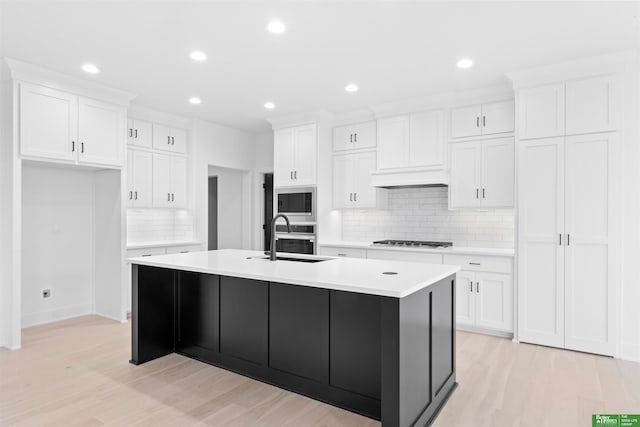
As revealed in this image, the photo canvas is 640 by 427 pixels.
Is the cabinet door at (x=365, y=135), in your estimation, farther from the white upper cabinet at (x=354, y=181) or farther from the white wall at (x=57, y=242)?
the white wall at (x=57, y=242)

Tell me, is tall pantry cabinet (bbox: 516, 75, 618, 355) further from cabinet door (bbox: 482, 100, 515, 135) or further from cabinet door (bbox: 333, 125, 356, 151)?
cabinet door (bbox: 333, 125, 356, 151)

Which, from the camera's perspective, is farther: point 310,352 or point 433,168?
point 433,168

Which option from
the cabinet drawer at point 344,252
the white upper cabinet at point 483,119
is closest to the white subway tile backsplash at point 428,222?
the cabinet drawer at point 344,252

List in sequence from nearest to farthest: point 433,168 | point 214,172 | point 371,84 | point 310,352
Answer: point 310,352
point 371,84
point 433,168
point 214,172

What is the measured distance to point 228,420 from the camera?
2.37 metres

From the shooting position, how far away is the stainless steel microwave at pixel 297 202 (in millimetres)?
5484

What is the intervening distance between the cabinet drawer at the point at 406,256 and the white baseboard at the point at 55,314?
3.70m

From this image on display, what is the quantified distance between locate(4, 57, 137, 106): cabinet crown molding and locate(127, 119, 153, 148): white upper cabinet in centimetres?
47

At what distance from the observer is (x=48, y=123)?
394cm

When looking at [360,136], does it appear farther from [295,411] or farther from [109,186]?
[295,411]

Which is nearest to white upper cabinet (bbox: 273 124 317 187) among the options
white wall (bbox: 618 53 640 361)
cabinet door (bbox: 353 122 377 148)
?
cabinet door (bbox: 353 122 377 148)

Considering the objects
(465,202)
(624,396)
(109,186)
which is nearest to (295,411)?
(624,396)

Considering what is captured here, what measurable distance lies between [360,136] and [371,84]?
1.15 metres

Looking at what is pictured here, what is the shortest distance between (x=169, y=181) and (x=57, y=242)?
156cm
